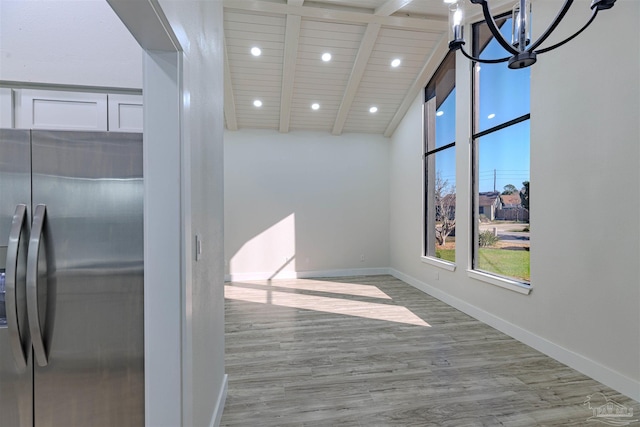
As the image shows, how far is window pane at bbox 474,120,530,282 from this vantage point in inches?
130

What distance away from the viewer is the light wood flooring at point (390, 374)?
203 centimetres

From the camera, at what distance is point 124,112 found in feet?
6.34

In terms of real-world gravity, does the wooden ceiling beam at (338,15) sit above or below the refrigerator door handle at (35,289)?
above

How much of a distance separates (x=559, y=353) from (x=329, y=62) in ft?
15.1

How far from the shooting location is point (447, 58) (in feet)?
15.8

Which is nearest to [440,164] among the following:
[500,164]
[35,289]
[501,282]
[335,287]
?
[500,164]

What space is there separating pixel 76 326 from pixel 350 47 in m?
4.56

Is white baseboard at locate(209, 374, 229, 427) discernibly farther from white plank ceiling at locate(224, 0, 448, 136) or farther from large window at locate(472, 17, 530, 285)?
white plank ceiling at locate(224, 0, 448, 136)

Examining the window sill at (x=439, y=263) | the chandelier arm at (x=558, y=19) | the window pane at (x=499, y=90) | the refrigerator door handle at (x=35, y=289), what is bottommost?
the window sill at (x=439, y=263)

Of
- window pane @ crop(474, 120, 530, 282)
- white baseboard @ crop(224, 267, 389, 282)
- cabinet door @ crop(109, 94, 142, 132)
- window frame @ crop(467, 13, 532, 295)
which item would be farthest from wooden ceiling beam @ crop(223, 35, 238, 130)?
window pane @ crop(474, 120, 530, 282)

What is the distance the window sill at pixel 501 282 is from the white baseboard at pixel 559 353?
389 mm

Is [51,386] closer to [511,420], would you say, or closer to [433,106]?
[511,420]

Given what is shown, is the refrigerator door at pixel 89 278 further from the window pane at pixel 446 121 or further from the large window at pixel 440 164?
the window pane at pixel 446 121

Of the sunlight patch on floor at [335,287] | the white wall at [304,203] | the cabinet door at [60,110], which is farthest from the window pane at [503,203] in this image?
the cabinet door at [60,110]
